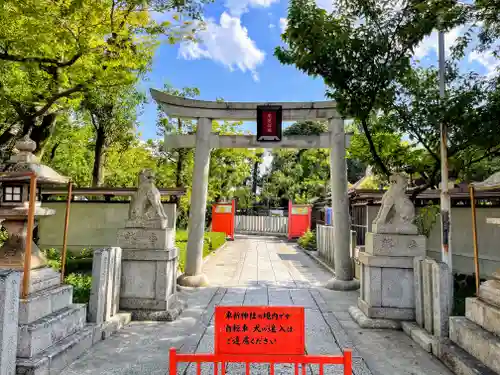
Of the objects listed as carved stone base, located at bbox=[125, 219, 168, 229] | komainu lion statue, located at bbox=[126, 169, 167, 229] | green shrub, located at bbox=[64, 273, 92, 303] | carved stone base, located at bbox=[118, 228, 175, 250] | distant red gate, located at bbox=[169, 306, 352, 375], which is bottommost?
green shrub, located at bbox=[64, 273, 92, 303]

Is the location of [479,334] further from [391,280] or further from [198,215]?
[198,215]

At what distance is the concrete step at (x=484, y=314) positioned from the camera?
3.99 metres

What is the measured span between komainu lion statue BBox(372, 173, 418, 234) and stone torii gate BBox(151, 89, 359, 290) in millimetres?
2901

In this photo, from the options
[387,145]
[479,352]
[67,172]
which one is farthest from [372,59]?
[67,172]

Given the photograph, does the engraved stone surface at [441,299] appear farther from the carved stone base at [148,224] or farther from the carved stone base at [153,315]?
the carved stone base at [148,224]

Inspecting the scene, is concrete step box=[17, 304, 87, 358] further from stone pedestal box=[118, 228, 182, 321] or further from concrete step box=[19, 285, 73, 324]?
stone pedestal box=[118, 228, 182, 321]

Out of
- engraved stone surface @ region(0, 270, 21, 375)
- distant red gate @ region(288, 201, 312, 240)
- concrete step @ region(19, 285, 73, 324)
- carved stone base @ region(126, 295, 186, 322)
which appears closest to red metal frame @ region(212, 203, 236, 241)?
distant red gate @ region(288, 201, 312, 240)

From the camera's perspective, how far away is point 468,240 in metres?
9.26

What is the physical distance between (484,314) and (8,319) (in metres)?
5.50

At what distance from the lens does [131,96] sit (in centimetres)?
1544

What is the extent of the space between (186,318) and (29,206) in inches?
141

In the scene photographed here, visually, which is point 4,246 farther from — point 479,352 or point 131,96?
point 131,96

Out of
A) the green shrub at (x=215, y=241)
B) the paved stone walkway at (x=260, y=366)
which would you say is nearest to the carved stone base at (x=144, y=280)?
the paved stone walkway at (x=260, y=366)

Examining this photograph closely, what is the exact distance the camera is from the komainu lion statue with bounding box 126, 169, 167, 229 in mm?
6730
